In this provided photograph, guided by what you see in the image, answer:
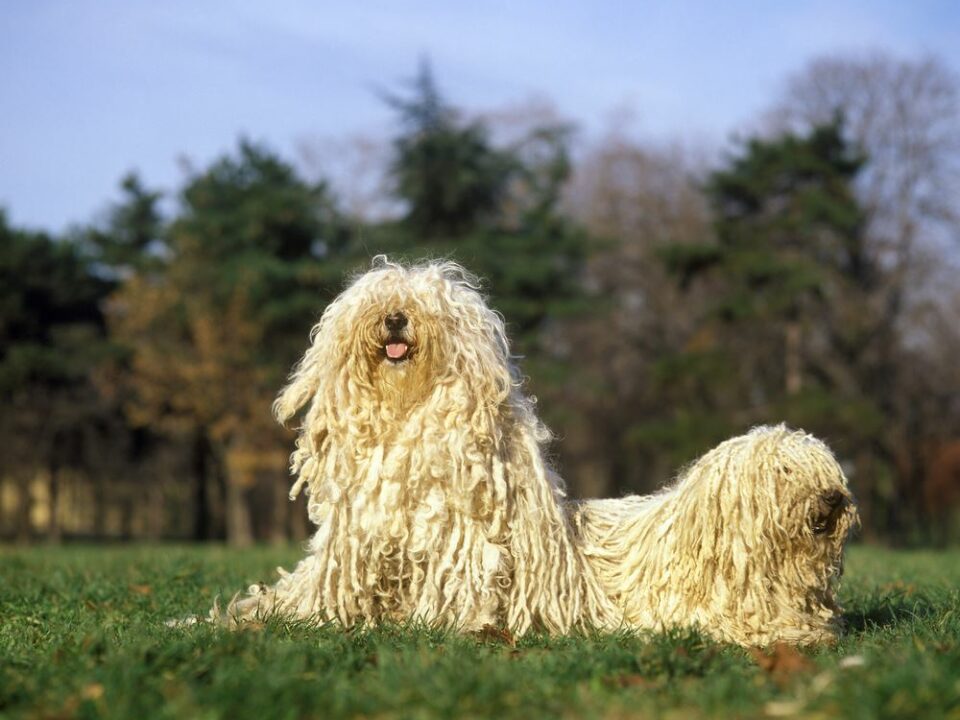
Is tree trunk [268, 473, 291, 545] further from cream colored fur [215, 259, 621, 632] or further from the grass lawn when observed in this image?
the grass lawn

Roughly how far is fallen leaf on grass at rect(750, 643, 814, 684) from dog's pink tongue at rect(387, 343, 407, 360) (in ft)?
6.96

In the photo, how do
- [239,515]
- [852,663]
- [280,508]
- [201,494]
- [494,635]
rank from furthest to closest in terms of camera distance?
[201,494], [280,508], [239,515], [494,635], [852,663]

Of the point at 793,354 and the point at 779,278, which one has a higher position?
the point at 779,278

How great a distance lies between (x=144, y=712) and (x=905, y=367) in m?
31.1

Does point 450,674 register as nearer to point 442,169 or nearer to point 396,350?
point 396,350

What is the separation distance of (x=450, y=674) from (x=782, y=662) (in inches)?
55.4

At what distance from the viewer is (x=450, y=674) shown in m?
4.14

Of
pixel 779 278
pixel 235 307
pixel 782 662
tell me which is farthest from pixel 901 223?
pixel 782 662

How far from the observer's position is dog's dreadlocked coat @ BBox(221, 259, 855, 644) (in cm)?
577

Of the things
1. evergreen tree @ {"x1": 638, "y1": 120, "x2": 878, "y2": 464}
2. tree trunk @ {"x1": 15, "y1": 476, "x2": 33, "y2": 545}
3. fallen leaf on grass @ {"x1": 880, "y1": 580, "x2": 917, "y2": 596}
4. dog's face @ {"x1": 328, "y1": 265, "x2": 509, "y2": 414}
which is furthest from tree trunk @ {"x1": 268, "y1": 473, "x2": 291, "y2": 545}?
dog's face @ {"x1": 328, "y1": 265, "x2": 509, "y2": 414}

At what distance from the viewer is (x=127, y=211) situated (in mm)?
36594

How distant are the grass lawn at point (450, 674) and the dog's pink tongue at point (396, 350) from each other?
1.30 metres

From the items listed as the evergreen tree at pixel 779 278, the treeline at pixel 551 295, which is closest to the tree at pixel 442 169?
the treeline at pixel 551 295

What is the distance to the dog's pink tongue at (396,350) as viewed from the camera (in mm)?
5805
